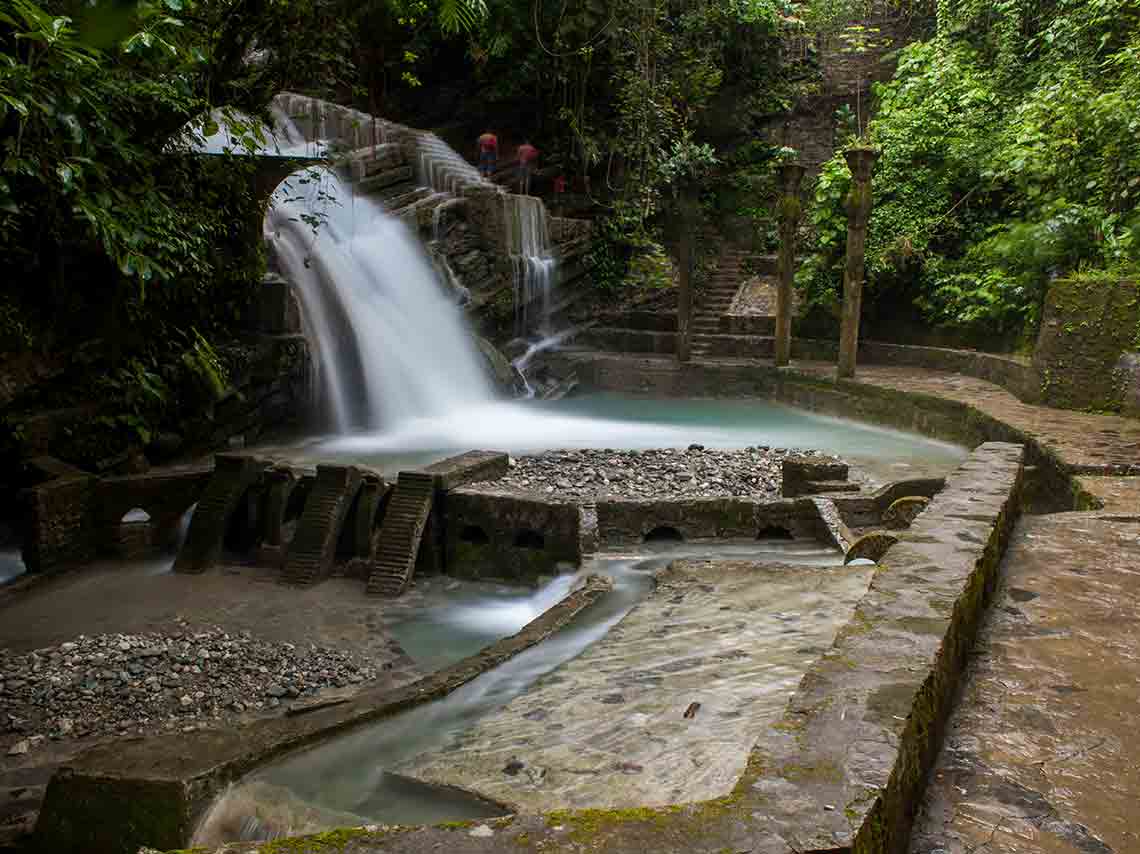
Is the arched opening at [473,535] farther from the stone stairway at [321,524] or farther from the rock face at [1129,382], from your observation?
the rock face at [1129,382]

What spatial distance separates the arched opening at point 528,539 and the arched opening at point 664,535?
908 mm

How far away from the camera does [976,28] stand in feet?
66.3

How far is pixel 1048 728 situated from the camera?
276 centimetres

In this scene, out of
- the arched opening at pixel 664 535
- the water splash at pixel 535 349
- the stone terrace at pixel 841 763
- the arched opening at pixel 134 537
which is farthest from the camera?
the water splash at pixel 535 349

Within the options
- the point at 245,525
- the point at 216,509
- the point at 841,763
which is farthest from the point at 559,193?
the point at 841,763

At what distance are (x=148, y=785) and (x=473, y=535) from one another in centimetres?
475

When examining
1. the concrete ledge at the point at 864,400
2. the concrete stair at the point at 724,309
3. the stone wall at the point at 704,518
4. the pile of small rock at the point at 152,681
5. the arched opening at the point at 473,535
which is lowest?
the pile of small rock at the point at 152,681

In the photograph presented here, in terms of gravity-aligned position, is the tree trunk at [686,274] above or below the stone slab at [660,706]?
above

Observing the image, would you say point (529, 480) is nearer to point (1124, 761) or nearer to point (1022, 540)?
point (1022, 540)

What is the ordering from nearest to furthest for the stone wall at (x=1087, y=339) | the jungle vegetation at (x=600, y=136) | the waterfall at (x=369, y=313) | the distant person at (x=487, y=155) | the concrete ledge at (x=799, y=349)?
the jungle vegetation at (x=600, y=136) → the stone wall at (x=1087, y=339) → the waterfall at (x=369, y=313) → the concrete ledge at (x=799, y=349) → the distant person at (x=487, y=155)

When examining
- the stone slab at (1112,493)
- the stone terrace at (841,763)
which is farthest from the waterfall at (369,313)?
the stone terrace at (841,763)

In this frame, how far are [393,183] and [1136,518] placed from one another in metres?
15.2

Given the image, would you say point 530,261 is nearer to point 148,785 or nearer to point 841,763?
point 148,785

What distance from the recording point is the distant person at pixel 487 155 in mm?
20234
